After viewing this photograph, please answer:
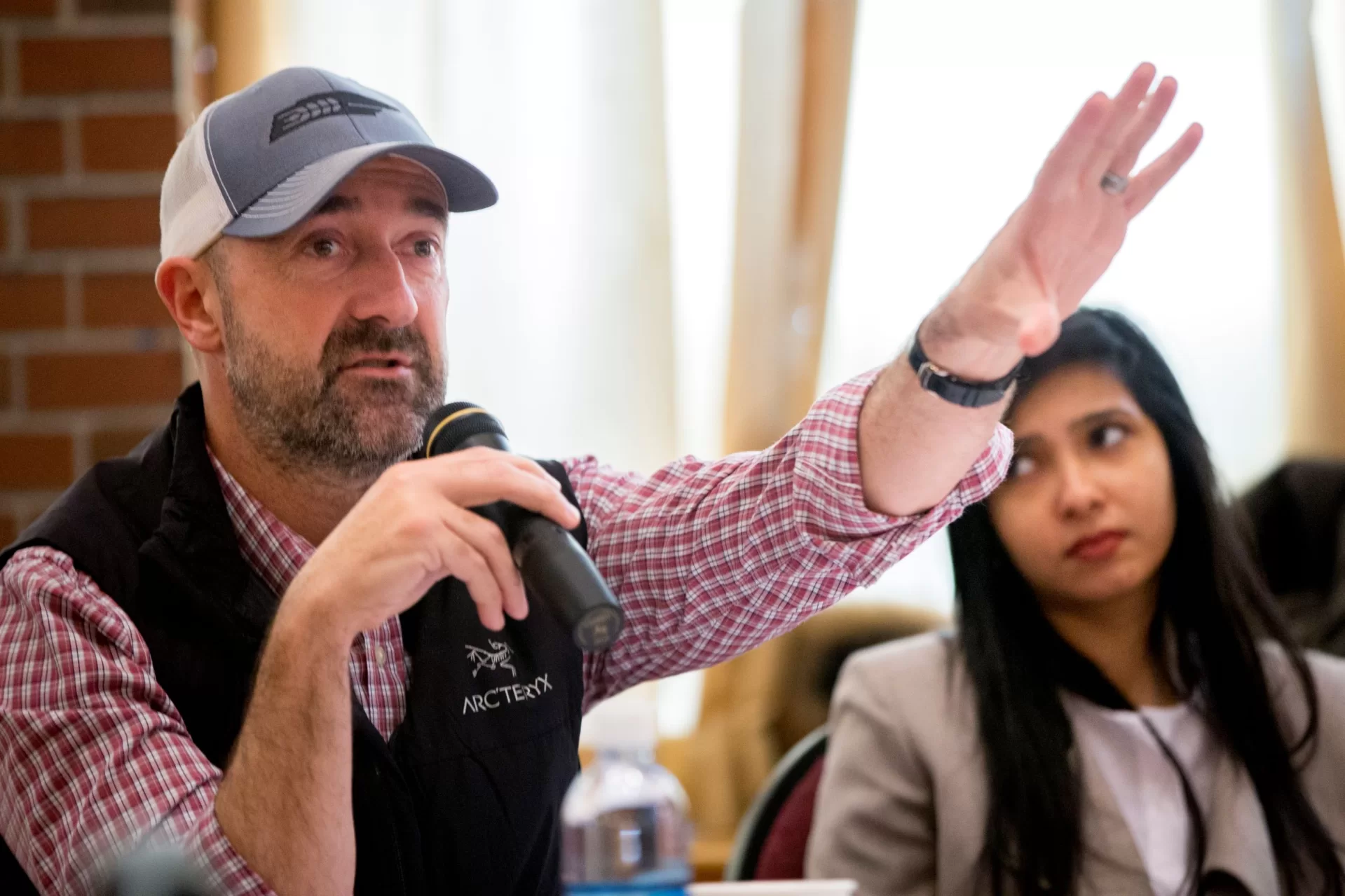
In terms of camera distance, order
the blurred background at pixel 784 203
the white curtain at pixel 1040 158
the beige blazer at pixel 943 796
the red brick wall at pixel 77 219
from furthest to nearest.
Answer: the white curtain at pixel 1040 158 < the blurred background at pixel 784 203 < the red brick wall at pixel 77 219 < the beige blazer at pixel 943 796

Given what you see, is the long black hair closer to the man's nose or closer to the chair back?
the chair back

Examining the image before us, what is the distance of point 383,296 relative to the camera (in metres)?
1.21

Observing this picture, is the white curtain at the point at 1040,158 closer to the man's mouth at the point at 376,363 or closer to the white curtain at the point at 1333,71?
the white curtain at the point at 1333,71

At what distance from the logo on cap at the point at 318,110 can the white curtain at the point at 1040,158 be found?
50.7 inches

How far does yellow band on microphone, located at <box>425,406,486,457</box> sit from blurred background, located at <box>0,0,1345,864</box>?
1.29 m

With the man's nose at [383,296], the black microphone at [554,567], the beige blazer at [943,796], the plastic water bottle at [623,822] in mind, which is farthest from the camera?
the beige blazer at [943,796]

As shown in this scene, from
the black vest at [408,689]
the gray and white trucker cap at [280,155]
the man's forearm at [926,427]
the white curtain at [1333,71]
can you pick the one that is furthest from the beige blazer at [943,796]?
the white curtain at [1333,71]

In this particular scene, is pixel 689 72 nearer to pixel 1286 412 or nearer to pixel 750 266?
pixel 750 266

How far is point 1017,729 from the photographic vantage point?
1.56m

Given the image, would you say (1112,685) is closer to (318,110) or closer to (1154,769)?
(1154,769)

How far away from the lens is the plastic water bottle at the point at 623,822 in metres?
0.89

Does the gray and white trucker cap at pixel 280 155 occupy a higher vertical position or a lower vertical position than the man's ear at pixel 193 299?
higher

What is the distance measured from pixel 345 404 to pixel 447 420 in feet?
0.71

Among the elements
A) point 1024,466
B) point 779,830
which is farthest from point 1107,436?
point 779,830
